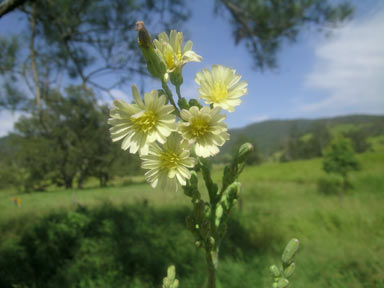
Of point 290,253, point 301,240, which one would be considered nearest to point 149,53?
point 290,253

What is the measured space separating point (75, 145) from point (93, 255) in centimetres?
837

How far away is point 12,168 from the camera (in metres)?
16.6

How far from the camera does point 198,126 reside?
32.7 inches

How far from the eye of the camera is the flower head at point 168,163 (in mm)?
832

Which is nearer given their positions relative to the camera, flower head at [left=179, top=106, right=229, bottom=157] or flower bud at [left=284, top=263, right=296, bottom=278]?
flower head at [left=179, top=106, right=229, bottom=157]

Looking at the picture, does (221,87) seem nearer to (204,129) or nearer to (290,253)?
(204,129)

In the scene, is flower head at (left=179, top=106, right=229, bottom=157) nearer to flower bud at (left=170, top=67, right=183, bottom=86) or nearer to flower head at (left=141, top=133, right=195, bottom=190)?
flower head at (left=141, top=133, right=195, bottom=190)

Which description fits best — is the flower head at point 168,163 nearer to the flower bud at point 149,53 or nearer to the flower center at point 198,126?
the flower center at point 198,126

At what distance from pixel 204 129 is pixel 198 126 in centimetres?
3

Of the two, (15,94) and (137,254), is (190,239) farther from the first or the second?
(15,94)

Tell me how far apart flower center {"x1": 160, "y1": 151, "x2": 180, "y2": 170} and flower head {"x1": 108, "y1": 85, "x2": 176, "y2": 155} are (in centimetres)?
8

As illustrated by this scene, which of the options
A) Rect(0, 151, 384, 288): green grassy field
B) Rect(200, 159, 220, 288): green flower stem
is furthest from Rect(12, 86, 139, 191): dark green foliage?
Rect(200, 159, 220, 288): green flower stem

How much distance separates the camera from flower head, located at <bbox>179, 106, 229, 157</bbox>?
0.79m

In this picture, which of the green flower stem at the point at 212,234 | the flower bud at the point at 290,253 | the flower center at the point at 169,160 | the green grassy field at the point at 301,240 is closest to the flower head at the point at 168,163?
the flower center at the point at 169,160
